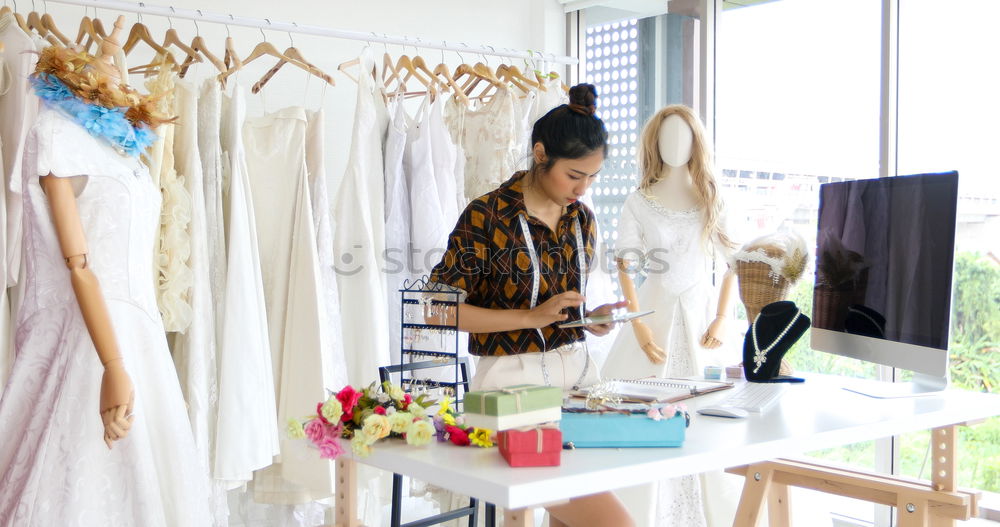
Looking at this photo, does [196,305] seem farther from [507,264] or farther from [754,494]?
[754,494]

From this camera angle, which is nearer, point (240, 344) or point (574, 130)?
point (574, 130)

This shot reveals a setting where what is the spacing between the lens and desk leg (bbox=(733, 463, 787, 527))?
2211mm

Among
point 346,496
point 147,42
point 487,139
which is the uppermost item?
point 147,42

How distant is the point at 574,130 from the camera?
205 cm

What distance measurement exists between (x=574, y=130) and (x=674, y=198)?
3.67 feet

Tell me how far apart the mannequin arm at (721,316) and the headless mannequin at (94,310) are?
71.6 inches

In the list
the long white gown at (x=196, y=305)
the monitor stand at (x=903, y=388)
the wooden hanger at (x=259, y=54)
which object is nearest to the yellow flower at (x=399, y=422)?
the monitor stand at (x=903, y=388)

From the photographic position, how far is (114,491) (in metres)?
1.91

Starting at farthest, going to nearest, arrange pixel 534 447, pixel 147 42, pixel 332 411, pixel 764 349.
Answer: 1. pixel 147 42
2. pixel 764 349
3. pixel 332 411
4. pixel 534 447

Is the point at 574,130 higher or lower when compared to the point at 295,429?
higher

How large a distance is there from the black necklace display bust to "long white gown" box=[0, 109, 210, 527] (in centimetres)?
139

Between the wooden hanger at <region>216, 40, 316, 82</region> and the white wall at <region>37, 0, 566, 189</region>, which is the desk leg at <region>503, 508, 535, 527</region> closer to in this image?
the wooden hanger at <region>216, 40, 316, 82</region>

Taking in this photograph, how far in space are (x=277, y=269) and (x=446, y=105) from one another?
970mm

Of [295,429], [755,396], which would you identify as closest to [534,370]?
[755,396]
